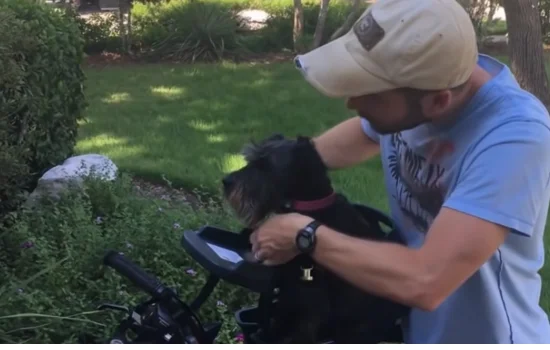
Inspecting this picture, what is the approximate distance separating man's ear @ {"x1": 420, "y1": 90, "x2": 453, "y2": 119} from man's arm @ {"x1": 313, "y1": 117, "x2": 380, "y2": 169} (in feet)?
1.82

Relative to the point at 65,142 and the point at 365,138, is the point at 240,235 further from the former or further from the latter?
the point at 65,142

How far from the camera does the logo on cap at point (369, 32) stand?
2.28m

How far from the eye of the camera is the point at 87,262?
4.64 meters

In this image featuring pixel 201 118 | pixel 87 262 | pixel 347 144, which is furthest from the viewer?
pixel 201 118

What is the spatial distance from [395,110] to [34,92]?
12.6ft

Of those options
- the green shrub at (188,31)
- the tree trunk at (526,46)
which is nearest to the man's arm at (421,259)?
the tree trunk at (526,46)

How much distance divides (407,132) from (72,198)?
11.3ft

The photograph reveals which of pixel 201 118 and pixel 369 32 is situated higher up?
pixel 369 32

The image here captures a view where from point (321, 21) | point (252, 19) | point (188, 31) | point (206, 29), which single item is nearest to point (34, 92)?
point (321, 21)

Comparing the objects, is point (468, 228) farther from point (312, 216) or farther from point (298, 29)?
point (298, 29)

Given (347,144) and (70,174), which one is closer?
(347,144)

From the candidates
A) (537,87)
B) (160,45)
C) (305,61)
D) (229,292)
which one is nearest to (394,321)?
(305,61)

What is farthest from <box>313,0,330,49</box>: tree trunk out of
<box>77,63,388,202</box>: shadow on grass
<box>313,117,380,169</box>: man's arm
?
<box>313,117,380,169</box>: man's arm

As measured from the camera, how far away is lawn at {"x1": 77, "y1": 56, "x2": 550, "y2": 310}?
7.12 metres
